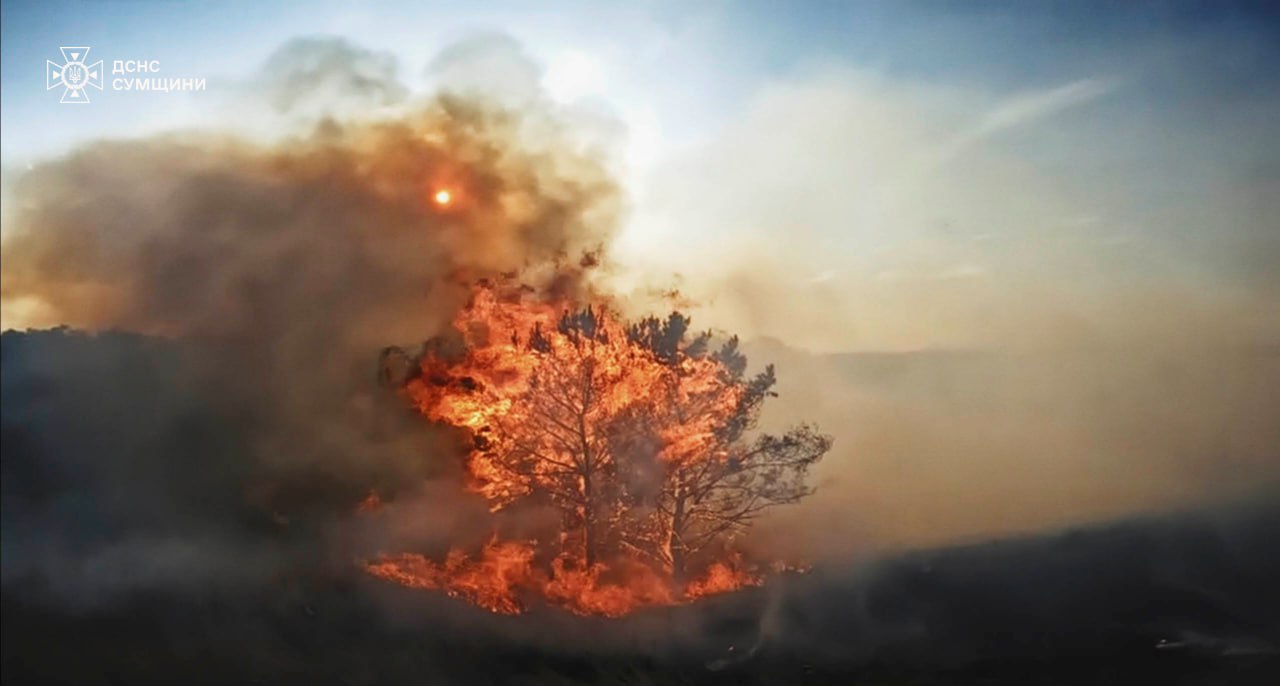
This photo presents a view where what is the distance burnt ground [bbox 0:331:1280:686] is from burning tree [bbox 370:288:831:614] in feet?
0.82

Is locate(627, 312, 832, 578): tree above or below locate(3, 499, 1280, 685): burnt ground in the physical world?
above

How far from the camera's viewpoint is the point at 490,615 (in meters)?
5.93

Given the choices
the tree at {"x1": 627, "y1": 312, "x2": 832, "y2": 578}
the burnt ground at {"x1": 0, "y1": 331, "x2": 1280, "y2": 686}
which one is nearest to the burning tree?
the tree at {"x1": 627, "y1": 312, "x2": 832, "y2": 578}

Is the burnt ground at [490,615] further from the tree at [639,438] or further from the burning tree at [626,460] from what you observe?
the tree at [639,438]

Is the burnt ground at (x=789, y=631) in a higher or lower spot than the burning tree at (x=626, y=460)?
lower

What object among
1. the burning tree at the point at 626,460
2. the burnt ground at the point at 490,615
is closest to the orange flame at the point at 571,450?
the burning tree at the point at 626,460

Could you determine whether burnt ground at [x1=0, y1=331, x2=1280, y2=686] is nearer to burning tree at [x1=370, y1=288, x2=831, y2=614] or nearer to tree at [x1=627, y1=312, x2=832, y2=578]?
burning tree at [x1=370, y1=288, x2=831, y2=614]

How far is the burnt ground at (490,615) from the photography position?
5.94m

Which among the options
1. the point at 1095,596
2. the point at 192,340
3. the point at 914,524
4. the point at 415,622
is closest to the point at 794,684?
the point at 914,524

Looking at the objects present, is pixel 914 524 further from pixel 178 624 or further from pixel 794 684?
pixel 178 624

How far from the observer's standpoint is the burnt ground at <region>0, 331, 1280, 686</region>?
19.5 ft

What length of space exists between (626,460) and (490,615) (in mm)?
1497

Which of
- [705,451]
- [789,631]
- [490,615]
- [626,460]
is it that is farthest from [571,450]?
[789,631]

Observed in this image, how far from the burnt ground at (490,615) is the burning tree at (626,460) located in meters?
0.25
